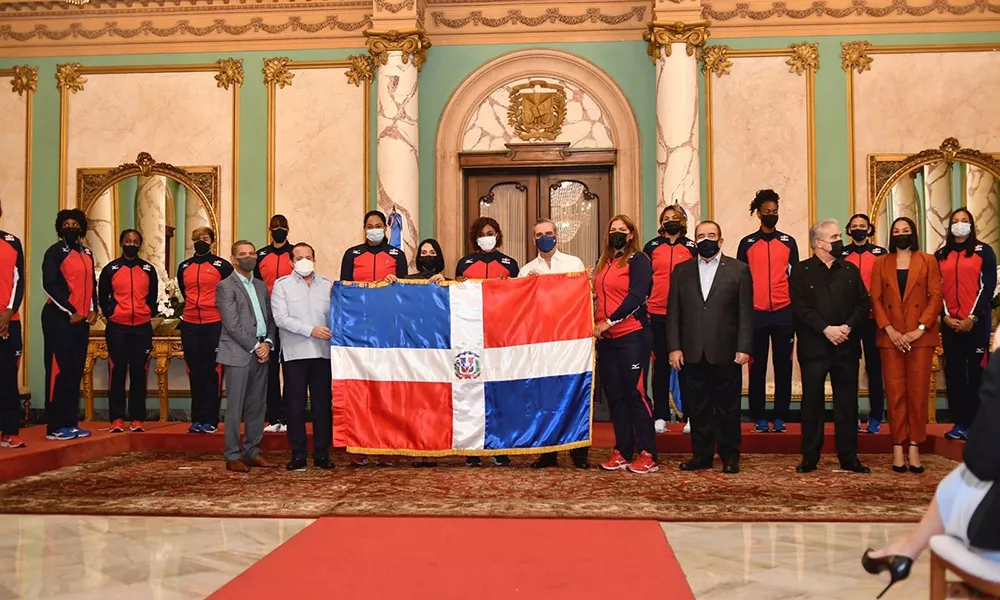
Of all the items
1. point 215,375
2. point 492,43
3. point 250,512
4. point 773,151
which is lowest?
point 250,512

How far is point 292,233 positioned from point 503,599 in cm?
663

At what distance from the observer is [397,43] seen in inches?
327

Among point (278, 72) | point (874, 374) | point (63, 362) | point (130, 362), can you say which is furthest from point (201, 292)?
point (874, 374)

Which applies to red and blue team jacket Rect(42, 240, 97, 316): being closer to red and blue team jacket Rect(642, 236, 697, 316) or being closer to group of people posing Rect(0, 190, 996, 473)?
group of people posing Rect(0, 190, 996, 473)

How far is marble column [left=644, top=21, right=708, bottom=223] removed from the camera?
26.1 feet

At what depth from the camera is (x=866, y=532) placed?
3.62 metres

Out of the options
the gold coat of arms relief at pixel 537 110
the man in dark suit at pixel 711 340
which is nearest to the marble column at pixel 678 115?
the gold coat of arms relief at pixel 537 110

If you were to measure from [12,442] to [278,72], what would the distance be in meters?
4.64

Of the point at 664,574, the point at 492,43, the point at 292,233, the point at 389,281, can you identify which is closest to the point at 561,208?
the point at 492,43

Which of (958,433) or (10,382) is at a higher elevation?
(10,382)

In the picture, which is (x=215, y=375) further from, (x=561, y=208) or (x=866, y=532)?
(x=866, y=532)

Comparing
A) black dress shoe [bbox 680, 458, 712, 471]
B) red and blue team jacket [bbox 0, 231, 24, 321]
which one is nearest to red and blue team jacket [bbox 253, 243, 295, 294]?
red and blue team jacket [bbox 0, 231, 24, 321]

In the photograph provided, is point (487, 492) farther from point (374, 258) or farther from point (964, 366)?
point (964, 366)

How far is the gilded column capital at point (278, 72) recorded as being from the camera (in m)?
8.80
